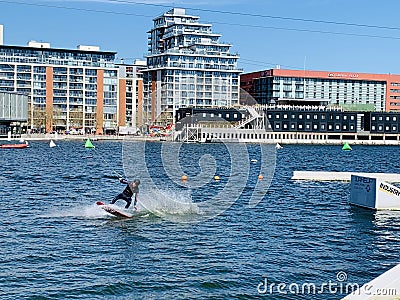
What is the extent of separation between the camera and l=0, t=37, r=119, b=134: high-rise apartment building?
619ft

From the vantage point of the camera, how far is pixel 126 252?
26.4 m

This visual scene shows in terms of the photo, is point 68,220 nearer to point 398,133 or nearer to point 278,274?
point 278,274

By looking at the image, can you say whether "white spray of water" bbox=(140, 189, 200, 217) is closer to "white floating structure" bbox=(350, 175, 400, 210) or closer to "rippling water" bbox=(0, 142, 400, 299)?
"rippling water" bbox=(0, 142, 400, 299)

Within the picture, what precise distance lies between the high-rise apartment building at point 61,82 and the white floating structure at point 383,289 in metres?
177

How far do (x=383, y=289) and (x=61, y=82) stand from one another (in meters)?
185

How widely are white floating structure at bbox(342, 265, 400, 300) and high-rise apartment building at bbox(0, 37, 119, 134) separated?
177396mm

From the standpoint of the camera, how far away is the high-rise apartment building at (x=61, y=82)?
18862 cm

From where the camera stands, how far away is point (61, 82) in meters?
193

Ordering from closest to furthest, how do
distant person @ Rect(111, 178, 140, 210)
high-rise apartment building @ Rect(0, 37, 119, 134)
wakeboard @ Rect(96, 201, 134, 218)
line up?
wakeboard @ Rect(96, 201, 134, 218), distant person @ Rect(111, 178, 140, 210), high-rise apartment building @ Rect(0, 37, 119, 134)

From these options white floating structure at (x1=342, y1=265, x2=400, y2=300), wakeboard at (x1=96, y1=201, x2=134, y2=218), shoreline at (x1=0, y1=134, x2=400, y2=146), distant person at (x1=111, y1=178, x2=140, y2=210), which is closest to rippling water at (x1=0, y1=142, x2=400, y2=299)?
wakeboard at (x1=96, y1=201, x2=134, y2=218)
